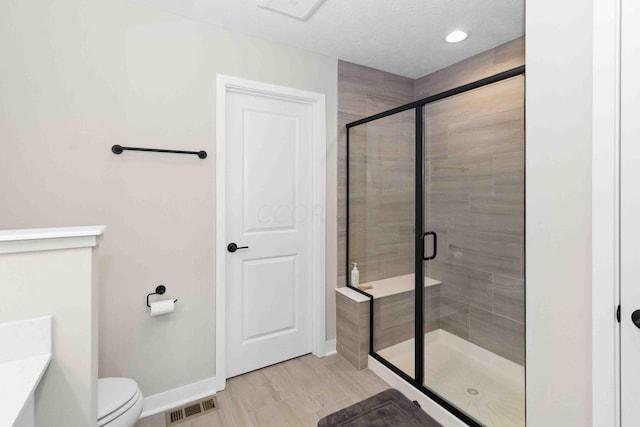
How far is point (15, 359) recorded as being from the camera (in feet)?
2.90

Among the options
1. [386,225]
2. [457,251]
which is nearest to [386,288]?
[386,225]

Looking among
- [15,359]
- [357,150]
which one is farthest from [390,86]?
[15,359]

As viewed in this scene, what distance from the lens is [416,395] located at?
194cm

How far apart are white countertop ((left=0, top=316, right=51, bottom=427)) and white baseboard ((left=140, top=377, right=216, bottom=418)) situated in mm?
1221

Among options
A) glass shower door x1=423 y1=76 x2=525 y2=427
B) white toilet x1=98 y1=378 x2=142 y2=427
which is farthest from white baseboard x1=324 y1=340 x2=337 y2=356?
white toilet x1=98 y1=378 x2=142 y2=427

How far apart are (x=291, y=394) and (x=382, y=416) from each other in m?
1.04

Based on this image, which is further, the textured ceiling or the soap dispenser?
the soap dispenser

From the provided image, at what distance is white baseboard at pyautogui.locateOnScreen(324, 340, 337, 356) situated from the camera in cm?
252

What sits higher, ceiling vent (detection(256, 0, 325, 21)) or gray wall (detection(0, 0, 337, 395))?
ceiling vent (detection(256, 0, 325, 21))

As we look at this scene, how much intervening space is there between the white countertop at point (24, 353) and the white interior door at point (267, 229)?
4.16ft

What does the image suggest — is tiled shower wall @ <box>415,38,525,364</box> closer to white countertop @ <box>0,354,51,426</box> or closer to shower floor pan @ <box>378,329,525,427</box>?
shower floor pan @ <box>378,329,525,427</box>

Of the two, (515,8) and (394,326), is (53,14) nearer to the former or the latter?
(515,8)

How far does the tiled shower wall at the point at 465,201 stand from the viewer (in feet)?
6.56

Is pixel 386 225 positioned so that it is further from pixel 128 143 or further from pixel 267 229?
pixel 128 143
